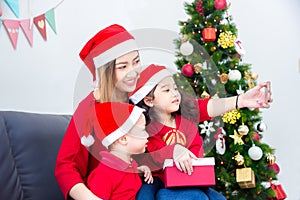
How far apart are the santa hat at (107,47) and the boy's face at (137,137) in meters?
0.28

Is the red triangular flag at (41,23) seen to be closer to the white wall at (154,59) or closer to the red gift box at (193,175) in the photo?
the white wall at (154,59)

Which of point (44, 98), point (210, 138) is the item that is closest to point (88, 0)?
point (44, 98)

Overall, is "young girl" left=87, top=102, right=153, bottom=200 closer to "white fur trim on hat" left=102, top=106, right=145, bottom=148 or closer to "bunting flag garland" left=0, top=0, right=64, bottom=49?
"white fur trim on hat" left=102, top=106, right=145, bottom=148

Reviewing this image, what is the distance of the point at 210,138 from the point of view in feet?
8.61

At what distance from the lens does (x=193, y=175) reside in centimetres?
171

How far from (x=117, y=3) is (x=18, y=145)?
5.78ft

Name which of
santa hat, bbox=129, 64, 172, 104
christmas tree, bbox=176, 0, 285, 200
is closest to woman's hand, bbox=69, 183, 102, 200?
santa hat, bbox=129, 64, 172, 104

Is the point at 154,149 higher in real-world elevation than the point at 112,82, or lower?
lower

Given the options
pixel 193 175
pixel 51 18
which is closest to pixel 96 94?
pixel 193 175

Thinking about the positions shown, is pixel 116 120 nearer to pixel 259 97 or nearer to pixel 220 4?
pixel 259 97

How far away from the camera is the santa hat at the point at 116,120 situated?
66.6 inches

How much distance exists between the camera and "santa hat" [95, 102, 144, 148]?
1.69m

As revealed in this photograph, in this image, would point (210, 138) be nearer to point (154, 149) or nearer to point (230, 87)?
point (230, 87)

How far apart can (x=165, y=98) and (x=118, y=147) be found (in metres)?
0.30
